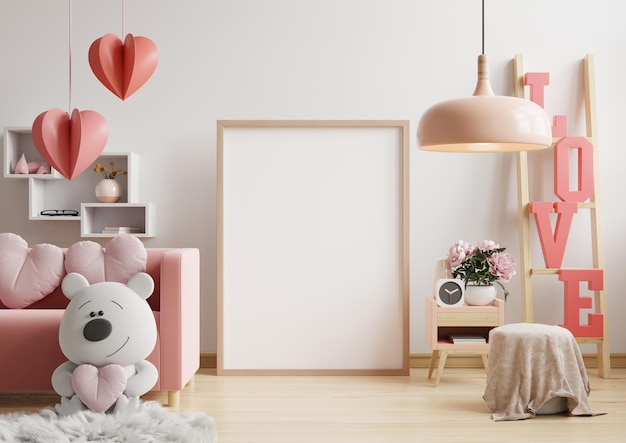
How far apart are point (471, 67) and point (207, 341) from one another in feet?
8.02

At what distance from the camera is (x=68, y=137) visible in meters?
3.11

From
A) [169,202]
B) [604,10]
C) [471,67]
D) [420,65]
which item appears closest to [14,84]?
[169,202]

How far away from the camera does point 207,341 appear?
483cm

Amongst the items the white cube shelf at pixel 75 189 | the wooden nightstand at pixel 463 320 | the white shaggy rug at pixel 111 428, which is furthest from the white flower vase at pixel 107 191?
the wooden nightstand at pixel 463 320

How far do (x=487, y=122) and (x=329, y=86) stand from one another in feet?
8.89

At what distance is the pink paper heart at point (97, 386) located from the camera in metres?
3.33

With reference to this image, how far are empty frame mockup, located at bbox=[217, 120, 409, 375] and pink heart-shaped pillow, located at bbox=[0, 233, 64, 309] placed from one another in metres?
0.95

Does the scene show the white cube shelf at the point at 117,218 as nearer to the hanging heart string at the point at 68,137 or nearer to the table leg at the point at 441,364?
the hanging heart string at the point at 68,137

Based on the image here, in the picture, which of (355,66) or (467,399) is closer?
(467,399)

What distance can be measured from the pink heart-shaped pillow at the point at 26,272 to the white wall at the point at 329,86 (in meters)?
0.76

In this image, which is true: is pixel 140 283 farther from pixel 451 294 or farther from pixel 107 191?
pixel 451 294

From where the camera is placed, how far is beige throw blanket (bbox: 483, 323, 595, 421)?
3488 millimetres

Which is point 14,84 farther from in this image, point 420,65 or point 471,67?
point 471,67

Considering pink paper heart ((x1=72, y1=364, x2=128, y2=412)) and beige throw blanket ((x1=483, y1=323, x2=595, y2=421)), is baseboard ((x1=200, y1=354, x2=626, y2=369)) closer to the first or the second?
beige throw blanket ((x1=483, y1=323, x2=595, y2=421))
